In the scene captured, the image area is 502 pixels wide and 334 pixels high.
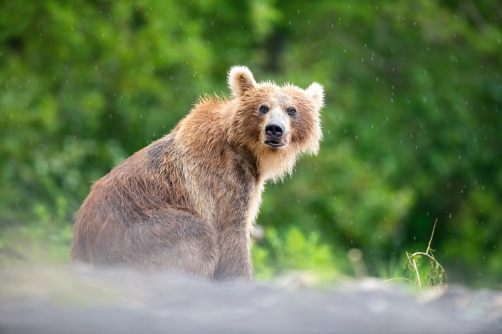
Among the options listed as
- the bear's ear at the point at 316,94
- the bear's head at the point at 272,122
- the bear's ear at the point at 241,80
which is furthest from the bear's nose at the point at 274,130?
the bear's ear at the point at 316,94

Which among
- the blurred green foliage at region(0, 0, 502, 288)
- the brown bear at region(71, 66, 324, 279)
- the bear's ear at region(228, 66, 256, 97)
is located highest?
the blurred green foliage at region(0, 0, 502, 288)

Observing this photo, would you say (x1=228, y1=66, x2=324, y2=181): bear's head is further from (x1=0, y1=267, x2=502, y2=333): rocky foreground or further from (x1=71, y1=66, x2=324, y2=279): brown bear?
(x1=0, y1=267, x2=502, y2=333): rocky foreground

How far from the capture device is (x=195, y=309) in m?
4.10

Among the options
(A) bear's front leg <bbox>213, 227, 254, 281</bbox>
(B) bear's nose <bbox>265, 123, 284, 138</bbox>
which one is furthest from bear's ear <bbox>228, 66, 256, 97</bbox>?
(A) bear's front leg <bbox>213, 227, 254, 281</bbox>

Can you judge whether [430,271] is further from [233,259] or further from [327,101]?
[327,101]

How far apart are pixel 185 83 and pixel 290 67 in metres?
2.34

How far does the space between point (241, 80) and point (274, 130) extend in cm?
76

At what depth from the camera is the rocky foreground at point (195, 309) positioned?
12.6ft

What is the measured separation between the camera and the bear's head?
6.73 m

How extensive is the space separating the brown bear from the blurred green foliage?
1958mm

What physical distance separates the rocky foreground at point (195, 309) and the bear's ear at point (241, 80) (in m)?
2.89

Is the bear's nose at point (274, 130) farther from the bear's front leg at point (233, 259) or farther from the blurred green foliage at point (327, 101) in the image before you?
the blurred green foliage at point (327, 101)

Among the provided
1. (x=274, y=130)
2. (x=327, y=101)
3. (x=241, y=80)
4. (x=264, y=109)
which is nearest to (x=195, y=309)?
(x=274, y=130)

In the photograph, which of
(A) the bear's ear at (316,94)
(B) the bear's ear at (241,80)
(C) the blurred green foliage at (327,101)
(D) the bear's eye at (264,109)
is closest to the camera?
(D) the bear's eye at (264,109)
